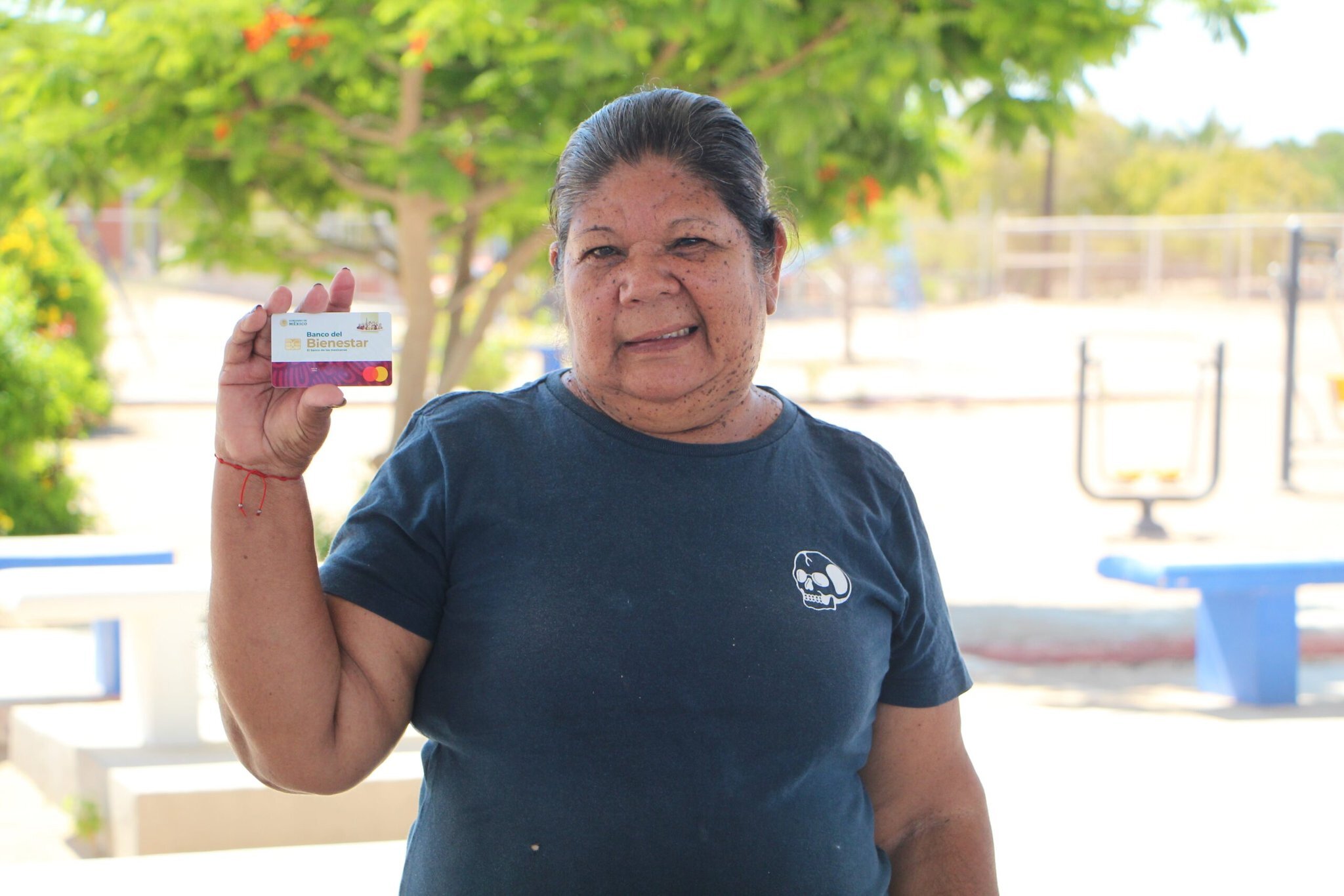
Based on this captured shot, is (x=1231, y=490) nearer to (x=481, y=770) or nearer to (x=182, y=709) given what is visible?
(x=182, y=709)

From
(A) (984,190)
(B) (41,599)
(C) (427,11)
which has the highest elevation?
(A) (984,190)

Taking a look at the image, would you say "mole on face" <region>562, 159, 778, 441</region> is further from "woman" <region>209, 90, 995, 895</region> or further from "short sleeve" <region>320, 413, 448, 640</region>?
"short sleeve" <region>320, 413, 448, 640</region>

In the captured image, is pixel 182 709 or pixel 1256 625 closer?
pixel 182 709

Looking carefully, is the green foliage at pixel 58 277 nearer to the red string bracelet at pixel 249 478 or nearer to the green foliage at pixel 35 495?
the green foliage at pixel 35 495

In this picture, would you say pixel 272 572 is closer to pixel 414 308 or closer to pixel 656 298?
pixel 656 298

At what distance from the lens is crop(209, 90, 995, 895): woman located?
1.50 m

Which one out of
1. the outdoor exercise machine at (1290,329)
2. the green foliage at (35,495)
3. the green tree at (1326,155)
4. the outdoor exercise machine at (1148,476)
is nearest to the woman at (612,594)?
the green foliage at (35,495)

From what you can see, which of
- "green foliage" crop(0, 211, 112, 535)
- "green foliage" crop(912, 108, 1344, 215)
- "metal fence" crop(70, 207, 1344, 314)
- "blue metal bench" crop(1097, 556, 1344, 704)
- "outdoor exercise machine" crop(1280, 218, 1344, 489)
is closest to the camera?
"blue metal bench" crop(1097, 556, 1344, 704)

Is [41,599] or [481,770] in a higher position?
[481,770]

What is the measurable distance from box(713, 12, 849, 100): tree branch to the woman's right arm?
14.0 feet

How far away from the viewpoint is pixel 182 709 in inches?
171

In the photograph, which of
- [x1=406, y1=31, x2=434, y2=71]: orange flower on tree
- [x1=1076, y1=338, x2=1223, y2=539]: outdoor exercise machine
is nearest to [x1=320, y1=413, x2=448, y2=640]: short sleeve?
[x1=406, y1=31, x2=434, y2=71]: orange flower on tree

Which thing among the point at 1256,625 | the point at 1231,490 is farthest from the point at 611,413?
the point at 1231,490

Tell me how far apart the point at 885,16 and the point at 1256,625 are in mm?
2743
